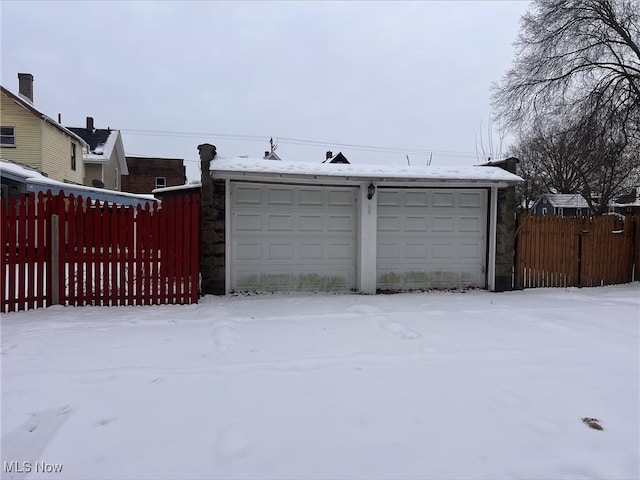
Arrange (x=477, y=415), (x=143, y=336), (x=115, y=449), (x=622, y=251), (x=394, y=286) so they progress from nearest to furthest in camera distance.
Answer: (x=115, y=449) → (x=477, y=415) → (x=143, y=336) → (x=394, y=286) → (x=622, y=251)

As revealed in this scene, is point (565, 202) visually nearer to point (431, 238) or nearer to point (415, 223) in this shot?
point (431, 238)

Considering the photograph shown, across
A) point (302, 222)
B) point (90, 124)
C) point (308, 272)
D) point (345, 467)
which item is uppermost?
point (90, 124)

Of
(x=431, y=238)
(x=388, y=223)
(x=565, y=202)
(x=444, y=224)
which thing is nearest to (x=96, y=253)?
(x=388, y=223)

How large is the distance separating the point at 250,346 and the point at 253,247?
339cm

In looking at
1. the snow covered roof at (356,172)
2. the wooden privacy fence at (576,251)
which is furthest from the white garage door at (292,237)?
the wooden privacy fence at (576,251)

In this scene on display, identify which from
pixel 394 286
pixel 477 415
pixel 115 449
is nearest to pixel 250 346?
pixel 115 449

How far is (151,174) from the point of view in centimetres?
3538

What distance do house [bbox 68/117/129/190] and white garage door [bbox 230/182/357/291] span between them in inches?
788

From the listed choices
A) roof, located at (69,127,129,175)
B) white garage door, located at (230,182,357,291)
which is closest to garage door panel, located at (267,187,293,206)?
white garage door, located at (230,182,357,291)

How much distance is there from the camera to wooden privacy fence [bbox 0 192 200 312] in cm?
612

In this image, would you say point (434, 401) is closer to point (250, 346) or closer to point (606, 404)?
point (606, 404)

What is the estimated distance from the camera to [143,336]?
5070mm

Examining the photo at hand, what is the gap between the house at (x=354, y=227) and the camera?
775 centimetres

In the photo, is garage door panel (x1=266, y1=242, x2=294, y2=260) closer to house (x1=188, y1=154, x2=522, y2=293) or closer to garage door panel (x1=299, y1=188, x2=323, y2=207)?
house (x1=188, y1=154, x2=522, y2=293)
